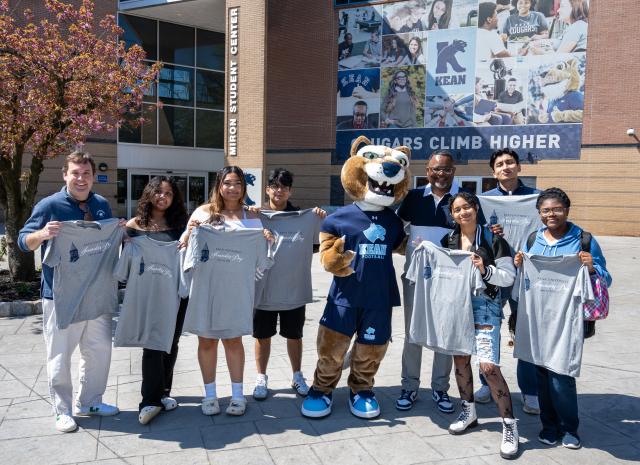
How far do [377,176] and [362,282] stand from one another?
838 millimetres

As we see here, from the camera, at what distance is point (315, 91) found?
23844mm

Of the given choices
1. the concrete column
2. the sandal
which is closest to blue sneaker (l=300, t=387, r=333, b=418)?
the sandal

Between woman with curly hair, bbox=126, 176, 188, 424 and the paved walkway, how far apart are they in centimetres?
15

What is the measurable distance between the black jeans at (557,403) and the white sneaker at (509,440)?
0.29 meters

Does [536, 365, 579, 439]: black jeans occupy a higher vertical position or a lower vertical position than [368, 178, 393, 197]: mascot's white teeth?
lower

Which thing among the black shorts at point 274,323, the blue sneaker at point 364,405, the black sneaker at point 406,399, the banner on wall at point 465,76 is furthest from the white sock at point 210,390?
the banner on wall at point 465,76

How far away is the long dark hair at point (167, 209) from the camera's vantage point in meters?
4.20

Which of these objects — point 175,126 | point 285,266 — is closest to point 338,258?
point 285,266

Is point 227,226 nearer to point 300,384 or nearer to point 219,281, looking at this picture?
point 219,281

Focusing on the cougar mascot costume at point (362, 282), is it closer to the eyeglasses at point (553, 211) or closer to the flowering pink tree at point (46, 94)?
the eyeglasses at point (553, 211)

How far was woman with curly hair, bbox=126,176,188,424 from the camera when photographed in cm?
418

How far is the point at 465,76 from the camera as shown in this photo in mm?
21078

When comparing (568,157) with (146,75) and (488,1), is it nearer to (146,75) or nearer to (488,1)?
(488,1)

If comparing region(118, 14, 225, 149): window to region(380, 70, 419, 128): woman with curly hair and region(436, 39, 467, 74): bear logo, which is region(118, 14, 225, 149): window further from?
region(436, 39, 467, 74): bear logo
